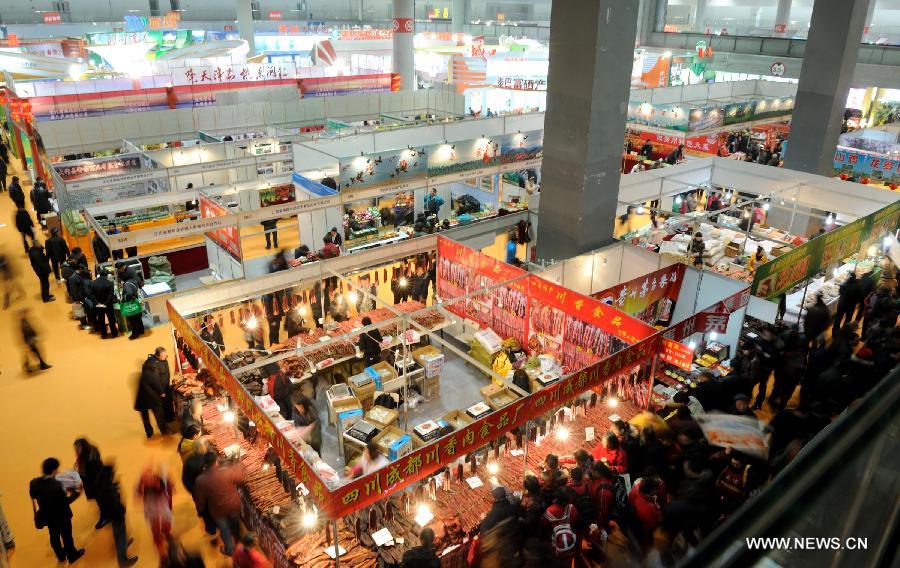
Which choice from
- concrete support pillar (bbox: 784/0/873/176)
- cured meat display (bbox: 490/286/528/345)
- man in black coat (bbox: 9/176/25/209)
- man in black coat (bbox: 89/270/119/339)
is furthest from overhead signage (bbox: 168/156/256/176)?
concrete support pillar (bbox: 784/0/873/176)

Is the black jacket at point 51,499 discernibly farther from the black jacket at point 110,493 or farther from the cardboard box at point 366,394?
the cardboard box at point 366,394

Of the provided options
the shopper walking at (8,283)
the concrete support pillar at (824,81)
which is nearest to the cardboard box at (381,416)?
the shopper walking at (8,283)

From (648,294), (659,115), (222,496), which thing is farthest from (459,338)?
(659,115)

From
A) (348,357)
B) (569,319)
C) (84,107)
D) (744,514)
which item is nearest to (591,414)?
(569,319)

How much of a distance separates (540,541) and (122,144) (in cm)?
1690

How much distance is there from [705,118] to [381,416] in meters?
16.3

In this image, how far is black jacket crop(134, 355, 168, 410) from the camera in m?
7.39

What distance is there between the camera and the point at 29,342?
914 cm

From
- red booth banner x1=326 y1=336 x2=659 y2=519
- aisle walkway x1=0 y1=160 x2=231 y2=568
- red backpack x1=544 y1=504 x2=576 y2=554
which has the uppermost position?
red booth banner x1=326 y1=336 x2=659 y2=519

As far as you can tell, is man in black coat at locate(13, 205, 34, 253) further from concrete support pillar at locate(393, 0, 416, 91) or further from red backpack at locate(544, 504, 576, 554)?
concrete support pillar at locate(393, 0, 416, 91)

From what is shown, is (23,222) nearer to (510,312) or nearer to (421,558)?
(510,312)

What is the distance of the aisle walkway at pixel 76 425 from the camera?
643 cm

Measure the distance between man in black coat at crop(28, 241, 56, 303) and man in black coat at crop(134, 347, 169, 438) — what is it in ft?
16.8

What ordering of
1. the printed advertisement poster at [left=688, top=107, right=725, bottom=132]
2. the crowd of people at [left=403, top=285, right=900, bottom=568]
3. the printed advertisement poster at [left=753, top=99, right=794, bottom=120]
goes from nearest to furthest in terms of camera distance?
the crowd of people at [left=403, top=285, right=900, bottom=568] → the printed advertisement poster at [left=688, top=107, right=725, bottom=132] → the printed advertisement poster at [left=753, top=99, right=794, bottom=120]
